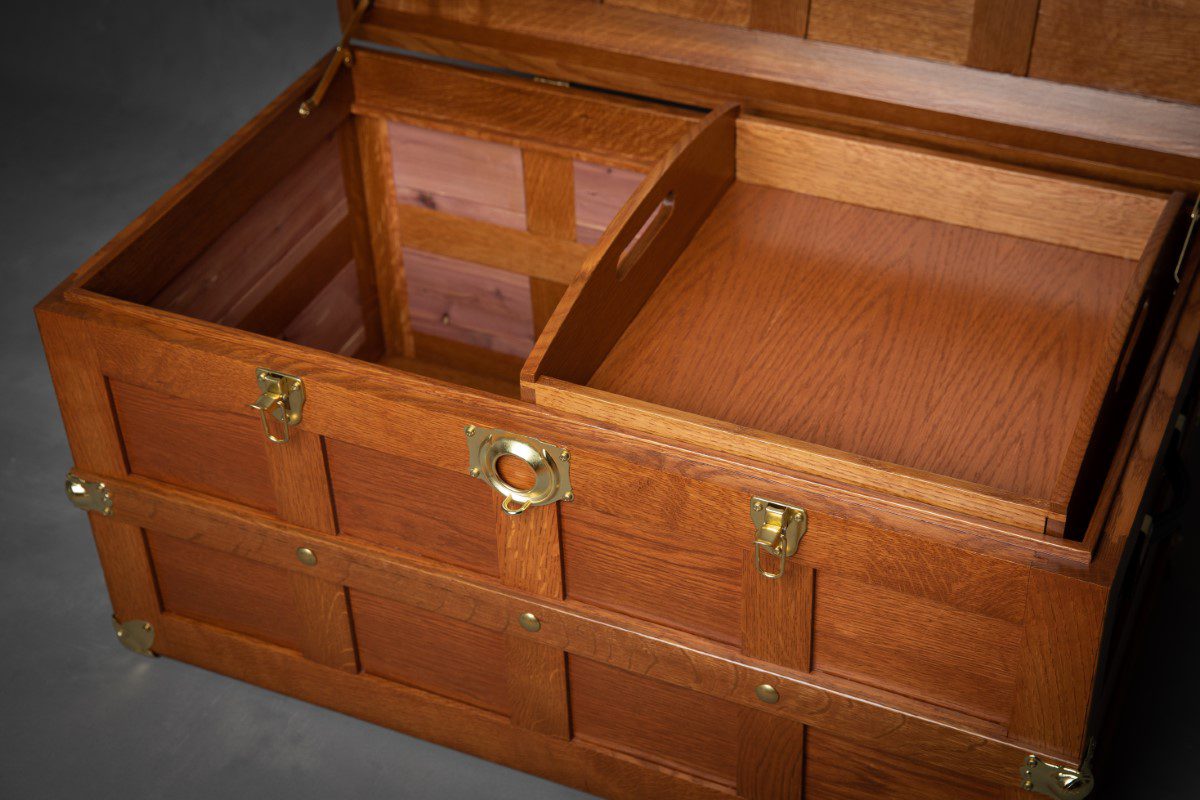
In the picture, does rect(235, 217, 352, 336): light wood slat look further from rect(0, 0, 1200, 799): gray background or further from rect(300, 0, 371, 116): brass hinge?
rect(0, 0, 1200, 799): gray background

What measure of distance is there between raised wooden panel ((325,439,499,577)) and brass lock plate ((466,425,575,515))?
5 cm

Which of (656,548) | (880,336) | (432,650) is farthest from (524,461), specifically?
(880,336)

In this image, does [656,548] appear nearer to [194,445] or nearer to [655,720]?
[655,720]

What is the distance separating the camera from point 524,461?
225cm

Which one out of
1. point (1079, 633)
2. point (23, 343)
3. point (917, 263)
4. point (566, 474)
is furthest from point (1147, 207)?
point (23, 343)

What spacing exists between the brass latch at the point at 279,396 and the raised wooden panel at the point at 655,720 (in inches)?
20.2

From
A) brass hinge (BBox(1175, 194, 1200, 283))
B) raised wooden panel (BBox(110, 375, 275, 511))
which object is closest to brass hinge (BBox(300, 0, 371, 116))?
raised wooden panel (BBox(110, 375, 275, 511))

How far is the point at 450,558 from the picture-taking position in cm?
244

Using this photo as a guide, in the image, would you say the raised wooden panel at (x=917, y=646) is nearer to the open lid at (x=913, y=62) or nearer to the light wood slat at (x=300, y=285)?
the open lid at (x=913, y=62)

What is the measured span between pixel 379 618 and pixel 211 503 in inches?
11.5

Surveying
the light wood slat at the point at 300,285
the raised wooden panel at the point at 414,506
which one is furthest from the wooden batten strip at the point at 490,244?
the raised wooden panel at the point at 414,506

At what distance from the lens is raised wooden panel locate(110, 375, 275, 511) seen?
2.46m

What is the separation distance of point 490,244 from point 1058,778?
4.66 ft

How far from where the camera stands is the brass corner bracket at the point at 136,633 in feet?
9.13
